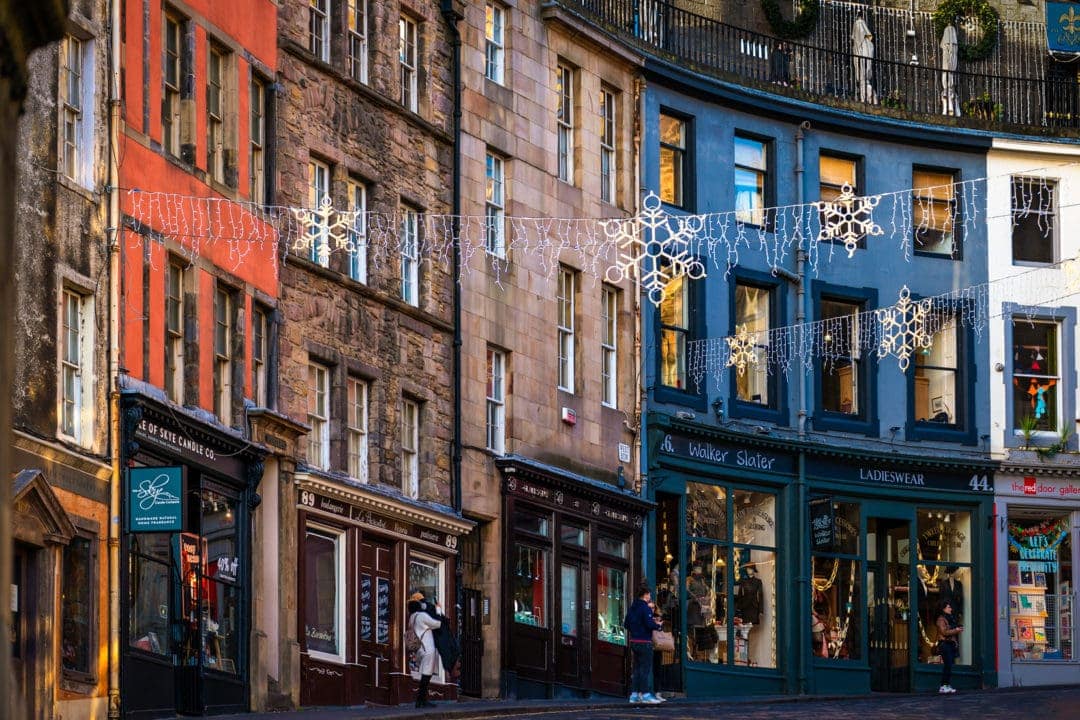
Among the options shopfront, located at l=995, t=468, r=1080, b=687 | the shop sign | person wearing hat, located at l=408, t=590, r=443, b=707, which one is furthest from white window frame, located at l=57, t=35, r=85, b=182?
shopfront, located at l=995, t=468, r=1080, b=687

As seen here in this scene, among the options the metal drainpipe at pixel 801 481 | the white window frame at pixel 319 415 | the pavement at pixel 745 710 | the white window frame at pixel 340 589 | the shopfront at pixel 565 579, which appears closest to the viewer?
the pavement at pixel 745 710

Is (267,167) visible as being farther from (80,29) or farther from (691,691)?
(691,691)

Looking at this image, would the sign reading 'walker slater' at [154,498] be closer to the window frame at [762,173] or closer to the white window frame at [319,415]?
the white window frame at [319,415]

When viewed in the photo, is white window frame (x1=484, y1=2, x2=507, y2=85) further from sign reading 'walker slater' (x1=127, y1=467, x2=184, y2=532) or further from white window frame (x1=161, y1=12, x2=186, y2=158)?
sign reading 'walker slater' (x1=127, y1=467, x2=184, y2=532)

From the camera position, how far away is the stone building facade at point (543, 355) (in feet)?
123

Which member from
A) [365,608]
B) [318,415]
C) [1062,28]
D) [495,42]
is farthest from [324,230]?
[1062,28]

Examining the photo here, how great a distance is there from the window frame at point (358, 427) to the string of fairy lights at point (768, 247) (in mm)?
1848

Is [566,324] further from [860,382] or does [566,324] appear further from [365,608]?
[365,608]

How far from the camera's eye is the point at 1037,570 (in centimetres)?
4709

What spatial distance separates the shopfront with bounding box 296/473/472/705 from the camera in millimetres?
32188

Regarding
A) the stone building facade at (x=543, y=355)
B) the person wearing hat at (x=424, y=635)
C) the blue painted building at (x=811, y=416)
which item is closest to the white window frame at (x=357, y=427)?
the person wearing hat at (x=424, y=635)

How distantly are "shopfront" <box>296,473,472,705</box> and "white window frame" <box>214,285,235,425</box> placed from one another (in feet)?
5.66

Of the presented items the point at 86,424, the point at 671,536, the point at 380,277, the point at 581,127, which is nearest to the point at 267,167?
the point at 380,277

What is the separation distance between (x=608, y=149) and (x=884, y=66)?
859 centimetres
